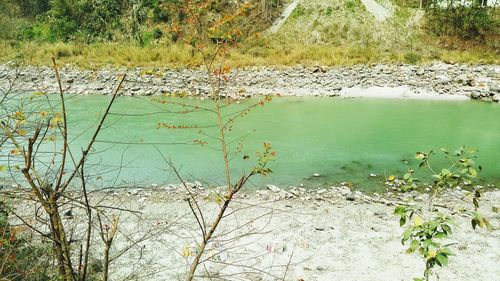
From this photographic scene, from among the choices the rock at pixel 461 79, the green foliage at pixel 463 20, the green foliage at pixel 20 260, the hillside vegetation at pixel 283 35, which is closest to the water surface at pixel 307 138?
the rock at pixel 461 79

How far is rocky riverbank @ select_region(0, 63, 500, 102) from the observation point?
10.5 meters

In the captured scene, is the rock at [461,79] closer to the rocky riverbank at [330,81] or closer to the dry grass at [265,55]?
the rocky riverbank at [330,81]

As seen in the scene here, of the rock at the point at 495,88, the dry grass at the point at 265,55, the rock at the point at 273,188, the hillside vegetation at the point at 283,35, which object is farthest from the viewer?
the hillside vegetation at the point at 283,35

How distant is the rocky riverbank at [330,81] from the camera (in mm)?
10516

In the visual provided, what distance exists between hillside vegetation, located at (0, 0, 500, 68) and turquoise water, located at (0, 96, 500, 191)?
3.50 meters

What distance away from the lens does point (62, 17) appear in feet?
59.7

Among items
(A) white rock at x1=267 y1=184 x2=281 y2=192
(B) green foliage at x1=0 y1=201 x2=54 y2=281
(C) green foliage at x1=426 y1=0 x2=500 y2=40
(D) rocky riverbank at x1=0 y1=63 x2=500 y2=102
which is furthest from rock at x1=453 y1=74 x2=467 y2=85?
(B) green foliage at x1=0 y1=201 x2=54 y2=281

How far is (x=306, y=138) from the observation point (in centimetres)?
763

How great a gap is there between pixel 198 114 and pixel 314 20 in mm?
9665

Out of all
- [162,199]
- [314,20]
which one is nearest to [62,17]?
[314,20]

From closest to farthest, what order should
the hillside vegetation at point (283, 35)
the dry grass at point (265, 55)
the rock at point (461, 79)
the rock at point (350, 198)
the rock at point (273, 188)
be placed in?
the rock at point (350, 198), the rock at point (273, 188), the rock at point (461, 79), the dry grass at point (265, 55), the hillside vegetation at point (283, 35)

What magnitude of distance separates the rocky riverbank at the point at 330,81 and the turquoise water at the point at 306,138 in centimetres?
55

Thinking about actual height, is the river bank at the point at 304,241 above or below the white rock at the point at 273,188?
above

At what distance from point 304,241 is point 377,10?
50.3ft
